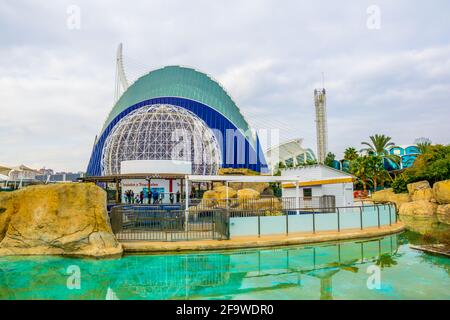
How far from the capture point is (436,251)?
40.7 ft

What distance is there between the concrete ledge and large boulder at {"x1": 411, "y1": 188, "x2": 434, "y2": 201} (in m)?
20.7

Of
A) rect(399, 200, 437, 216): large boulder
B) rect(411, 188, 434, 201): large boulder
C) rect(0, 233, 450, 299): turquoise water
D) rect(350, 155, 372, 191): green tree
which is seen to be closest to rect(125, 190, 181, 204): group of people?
rect(0, 233, 450, 299): turquoise water

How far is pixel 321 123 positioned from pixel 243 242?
6844 centimetres

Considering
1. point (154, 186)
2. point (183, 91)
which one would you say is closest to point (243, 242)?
point (154, 186)

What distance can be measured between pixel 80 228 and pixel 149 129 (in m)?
35.6

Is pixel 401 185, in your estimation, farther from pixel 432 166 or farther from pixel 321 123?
pixel 321 123

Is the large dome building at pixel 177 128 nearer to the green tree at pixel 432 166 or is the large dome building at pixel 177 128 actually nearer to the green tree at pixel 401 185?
the green tree at pixel 401 185

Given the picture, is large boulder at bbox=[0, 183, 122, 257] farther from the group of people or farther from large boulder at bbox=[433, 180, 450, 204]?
large boulder at bbox=[433, 180, 450, 204]

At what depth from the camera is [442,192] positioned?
3070 centimetres

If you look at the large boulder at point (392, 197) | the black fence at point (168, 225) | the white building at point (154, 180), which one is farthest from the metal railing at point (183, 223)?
the large boulder at point (392, 197)

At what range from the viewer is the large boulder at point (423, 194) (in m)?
33.2

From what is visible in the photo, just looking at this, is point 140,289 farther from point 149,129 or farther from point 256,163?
point 256,163

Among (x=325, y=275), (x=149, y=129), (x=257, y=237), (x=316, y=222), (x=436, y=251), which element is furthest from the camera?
(x=149, y=129)

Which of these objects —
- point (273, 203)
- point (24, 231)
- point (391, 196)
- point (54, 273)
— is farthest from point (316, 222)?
point (391, 196)
